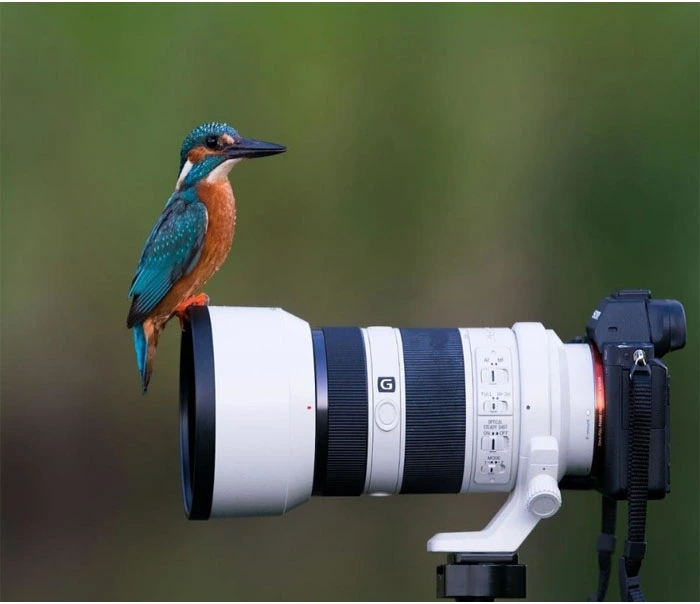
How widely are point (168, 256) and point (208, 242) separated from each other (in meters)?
0.06

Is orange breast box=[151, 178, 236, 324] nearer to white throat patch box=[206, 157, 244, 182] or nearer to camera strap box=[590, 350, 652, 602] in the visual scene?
white throat patch box=[206, 157, 244, 182]

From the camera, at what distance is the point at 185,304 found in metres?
1.84

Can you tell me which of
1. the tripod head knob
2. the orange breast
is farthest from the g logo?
the orange breast

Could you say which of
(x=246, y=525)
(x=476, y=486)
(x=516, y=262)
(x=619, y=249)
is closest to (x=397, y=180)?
(x=516, y=262)

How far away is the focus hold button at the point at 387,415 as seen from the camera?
5.46 feet

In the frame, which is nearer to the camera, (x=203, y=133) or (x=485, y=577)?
(x=485, y=577)

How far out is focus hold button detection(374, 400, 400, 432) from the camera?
1663mm

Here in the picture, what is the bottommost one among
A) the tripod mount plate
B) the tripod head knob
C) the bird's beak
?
the tripod mount plate

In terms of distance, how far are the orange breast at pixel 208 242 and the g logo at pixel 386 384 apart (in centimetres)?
33

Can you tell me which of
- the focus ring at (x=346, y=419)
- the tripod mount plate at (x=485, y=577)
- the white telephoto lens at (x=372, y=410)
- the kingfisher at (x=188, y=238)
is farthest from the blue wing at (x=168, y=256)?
the tripod mount plate at (x=485, y=577)

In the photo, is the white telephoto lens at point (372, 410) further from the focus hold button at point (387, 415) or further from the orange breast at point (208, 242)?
the orange breast at point (208, 242)

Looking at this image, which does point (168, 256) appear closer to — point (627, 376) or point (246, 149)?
point (246, 149)

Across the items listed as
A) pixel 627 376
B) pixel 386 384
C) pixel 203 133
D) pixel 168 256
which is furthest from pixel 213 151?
pixel 627 376

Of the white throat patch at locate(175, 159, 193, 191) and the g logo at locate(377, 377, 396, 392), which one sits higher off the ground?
the white throat patch at locate(175, 159, 193, 191)
